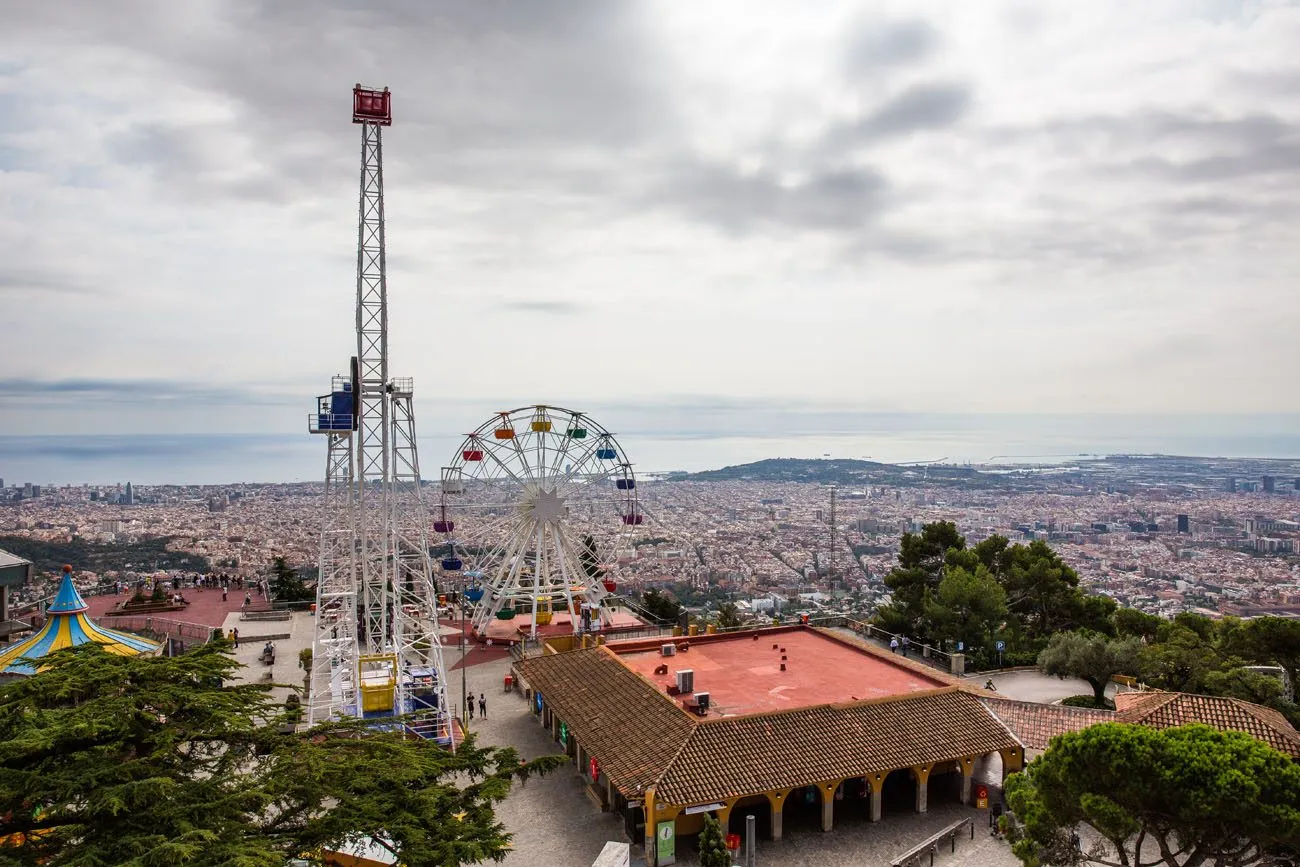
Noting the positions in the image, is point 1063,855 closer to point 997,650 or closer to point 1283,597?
point 997,650

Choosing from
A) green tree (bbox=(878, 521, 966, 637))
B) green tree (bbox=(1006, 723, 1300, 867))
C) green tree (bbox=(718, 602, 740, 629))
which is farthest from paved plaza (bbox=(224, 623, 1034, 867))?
green tree (bbox=(878, 521, 966, 637))

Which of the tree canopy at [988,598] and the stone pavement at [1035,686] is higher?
the tree canopy at [988,598]

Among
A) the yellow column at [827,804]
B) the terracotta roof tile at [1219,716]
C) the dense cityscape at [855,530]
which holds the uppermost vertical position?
the terracotta roof tile at [1219,716]

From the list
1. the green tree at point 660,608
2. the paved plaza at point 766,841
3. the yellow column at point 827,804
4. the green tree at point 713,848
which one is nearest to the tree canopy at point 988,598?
the green tree at point 660,608

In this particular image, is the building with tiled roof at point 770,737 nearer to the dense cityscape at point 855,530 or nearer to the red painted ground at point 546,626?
the red painted ground at point 546,626

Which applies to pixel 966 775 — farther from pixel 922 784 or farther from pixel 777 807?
pixel 777 807

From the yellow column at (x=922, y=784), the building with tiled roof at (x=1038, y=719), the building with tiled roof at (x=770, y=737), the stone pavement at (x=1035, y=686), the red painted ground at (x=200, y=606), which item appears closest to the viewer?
the building with tiled roof at (x=770, y=737)

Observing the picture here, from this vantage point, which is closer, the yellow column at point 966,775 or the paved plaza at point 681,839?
the paved plaza at point 681,839

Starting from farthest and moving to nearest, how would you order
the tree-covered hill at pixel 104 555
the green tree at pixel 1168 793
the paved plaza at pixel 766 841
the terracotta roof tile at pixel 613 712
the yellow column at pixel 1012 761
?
the tree-covered hill at pixel 104 555 → the yellow column at pixel 1012 761 → the terracotta roof tile at pixel 613 712 → the paved plaza at pixel 766 841 → the green tree at pixel 1168 793

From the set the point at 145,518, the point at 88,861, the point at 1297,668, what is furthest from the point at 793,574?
the point at 145,518

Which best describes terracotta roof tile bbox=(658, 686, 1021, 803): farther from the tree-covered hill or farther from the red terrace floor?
the tree-covered hill
